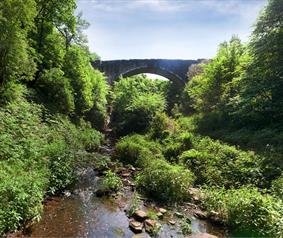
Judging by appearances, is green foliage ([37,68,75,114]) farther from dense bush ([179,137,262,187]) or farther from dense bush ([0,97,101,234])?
dense bush ([179,137,262,187])

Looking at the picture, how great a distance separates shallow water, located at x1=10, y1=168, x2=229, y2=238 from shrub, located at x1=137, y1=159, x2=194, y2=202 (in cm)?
80

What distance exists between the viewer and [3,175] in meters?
7.98

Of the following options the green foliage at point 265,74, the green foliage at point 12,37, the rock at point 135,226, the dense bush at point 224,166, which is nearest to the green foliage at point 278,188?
the dense bush at point 224,166

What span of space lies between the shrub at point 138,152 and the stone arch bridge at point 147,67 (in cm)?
2578

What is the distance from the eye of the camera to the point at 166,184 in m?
10.7

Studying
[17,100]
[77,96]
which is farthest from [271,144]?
[77,96]

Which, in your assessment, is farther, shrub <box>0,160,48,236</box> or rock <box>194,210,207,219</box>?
rock <box>194,210,207,219</box>

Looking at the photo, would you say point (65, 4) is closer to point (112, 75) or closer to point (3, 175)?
point (3, 175)

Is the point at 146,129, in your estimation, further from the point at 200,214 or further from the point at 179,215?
the point at 179,215

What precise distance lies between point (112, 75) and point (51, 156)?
31.8 meters

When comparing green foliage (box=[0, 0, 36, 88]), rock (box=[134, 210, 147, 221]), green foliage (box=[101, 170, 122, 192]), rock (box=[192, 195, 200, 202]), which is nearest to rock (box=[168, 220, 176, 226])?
rock (box=[134, 210, 147, 221])

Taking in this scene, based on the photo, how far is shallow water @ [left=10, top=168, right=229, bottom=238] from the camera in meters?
7.77

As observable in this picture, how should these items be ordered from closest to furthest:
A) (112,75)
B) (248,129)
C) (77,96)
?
(248,129) → (77,96) → (112,75)

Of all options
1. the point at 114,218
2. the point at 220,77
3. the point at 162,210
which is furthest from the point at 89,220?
the point at 220,77
